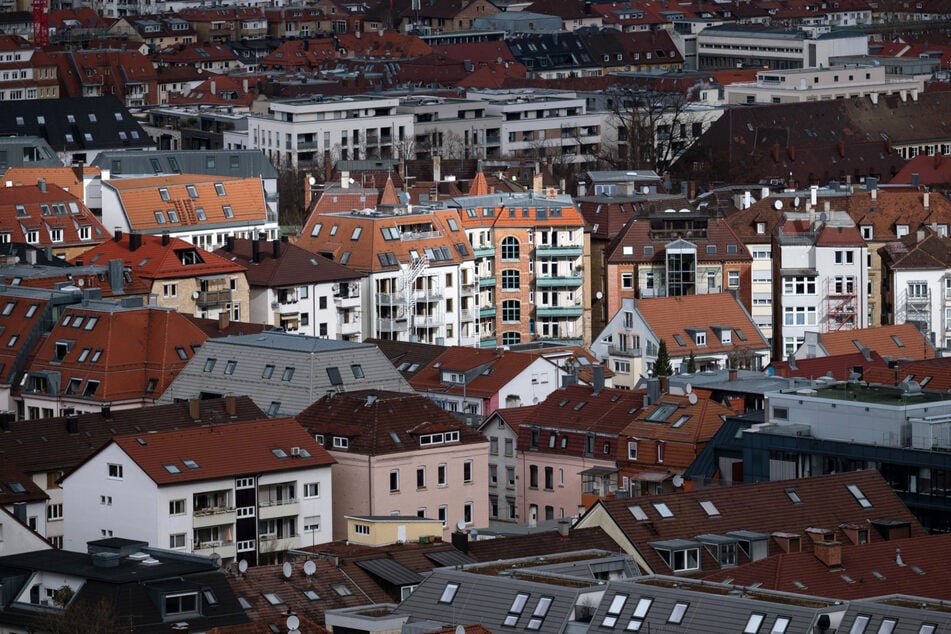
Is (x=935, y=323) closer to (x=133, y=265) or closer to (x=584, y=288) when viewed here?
(x=584, y=288)

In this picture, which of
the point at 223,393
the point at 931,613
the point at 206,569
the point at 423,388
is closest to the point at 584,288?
the point at 423,388

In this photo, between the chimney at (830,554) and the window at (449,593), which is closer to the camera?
the window at (449,593)

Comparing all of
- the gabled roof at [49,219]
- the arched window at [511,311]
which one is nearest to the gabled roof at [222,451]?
the arched window at [511,311]

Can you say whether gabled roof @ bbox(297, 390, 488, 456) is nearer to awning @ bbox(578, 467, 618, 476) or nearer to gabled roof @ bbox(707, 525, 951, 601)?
awning @ bbox(578, 467, 618, 476)

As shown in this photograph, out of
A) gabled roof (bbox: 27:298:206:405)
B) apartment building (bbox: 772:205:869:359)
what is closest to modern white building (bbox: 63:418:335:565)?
gabled roof (bbox: 27:298:206:405)

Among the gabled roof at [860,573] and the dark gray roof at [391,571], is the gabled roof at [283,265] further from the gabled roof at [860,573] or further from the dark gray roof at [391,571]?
the gabled roof at [860,573]

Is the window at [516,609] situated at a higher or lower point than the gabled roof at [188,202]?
lower

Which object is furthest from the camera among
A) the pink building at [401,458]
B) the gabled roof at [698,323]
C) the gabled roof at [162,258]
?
the gabled roof at [162,258]
